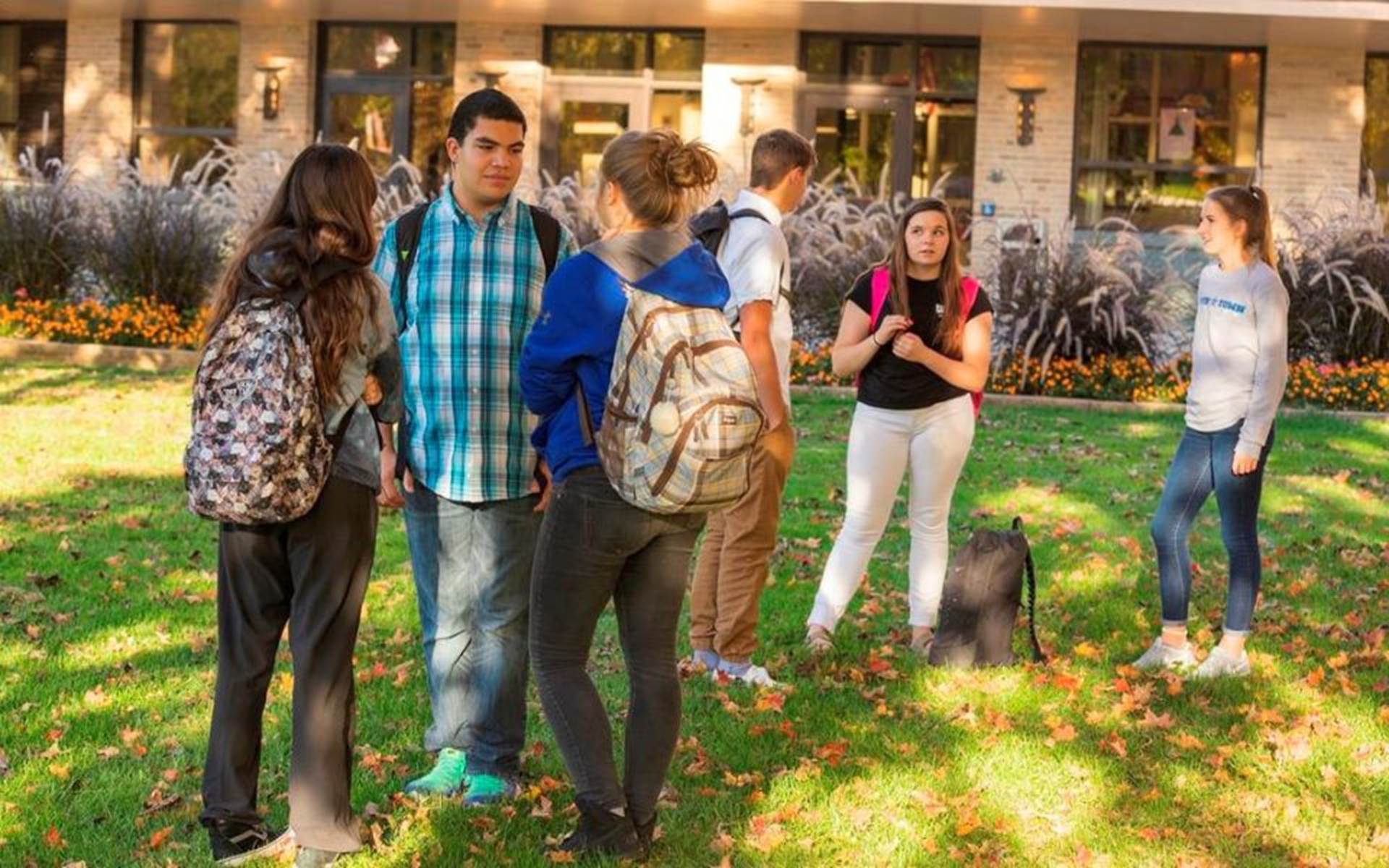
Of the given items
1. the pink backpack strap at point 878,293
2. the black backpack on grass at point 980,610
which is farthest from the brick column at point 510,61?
the black backpack on grass at point 980,610

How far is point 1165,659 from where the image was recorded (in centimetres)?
743

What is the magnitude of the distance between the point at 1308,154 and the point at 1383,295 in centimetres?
690

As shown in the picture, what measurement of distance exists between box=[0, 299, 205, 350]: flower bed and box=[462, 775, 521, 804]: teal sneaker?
12919 millimetres

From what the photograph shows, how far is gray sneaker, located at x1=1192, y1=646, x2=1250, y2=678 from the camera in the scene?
728cm

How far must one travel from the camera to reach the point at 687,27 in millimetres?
24969

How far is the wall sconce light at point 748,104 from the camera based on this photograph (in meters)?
24.4

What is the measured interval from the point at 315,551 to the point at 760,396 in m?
1.94

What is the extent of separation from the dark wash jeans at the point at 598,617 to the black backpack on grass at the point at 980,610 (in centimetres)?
244

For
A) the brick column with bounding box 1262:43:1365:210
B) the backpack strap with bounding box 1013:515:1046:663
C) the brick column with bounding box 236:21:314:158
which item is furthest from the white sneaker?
the brick column with bounding box 236:21:314:158

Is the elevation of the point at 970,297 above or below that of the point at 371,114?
below

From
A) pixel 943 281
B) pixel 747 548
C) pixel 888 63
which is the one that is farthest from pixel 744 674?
pixel 888 63

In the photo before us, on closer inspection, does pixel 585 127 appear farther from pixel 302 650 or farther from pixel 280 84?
pixel 302 650

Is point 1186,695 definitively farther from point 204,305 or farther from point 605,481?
point 204,305

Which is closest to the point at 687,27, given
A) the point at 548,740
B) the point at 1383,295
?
the point at 1383,295
